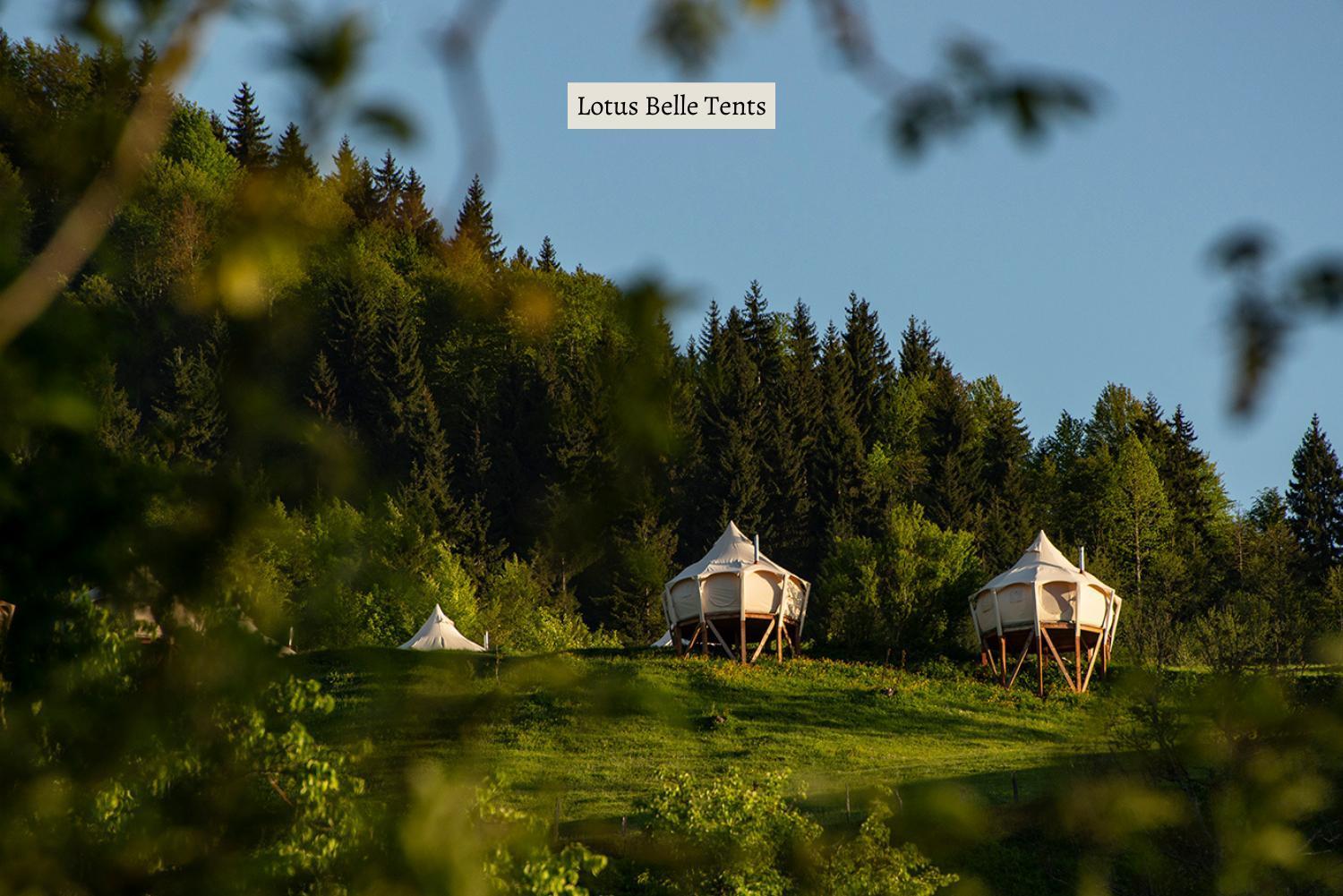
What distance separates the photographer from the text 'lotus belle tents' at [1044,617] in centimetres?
4575

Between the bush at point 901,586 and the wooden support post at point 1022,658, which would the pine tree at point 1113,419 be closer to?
the bush at point 901,586

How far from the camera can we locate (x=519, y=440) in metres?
2.88

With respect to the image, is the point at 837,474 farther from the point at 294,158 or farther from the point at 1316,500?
the point at 294,158

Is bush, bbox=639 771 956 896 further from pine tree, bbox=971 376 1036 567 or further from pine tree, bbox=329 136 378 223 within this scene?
pine tree, bbox=971 376 1036 567

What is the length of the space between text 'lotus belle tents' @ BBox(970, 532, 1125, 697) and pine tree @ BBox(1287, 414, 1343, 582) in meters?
45.0

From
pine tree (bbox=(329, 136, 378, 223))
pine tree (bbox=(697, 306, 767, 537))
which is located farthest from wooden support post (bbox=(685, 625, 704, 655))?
pine tree (bbox=(329, 136, 378, 223))

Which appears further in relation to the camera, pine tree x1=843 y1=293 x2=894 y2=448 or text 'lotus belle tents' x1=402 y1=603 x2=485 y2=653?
pine tree x1=843 y1=293 x2=894 y2=448

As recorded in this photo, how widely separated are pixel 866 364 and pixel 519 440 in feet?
323

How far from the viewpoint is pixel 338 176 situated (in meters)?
2.41

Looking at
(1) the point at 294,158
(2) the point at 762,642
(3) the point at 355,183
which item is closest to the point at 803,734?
(2) the point at 762,642

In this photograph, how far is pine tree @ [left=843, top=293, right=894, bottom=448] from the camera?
321 ft

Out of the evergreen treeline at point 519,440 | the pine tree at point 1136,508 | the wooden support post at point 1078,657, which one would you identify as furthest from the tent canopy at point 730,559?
the pine tree at point 1136,508

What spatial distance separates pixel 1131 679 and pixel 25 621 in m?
2.97

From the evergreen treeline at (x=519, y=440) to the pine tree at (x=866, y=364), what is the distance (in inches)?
11.9
